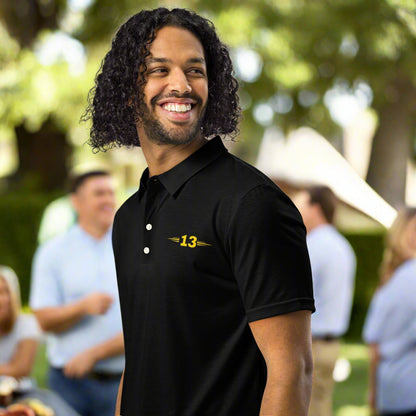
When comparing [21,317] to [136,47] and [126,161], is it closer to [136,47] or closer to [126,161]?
[136,47]

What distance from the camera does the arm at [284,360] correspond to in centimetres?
170

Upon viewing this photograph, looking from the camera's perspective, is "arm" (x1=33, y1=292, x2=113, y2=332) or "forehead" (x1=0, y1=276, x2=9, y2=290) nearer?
"arm" (x1=33, y1=292, x2=113, y2=332)

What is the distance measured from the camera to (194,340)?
1.80 meters

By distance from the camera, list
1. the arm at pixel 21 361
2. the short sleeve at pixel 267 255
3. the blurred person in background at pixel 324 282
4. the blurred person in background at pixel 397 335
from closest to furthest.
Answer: the short sleeve at pixel 267 255, the blurred person in background at pixel 397 335, the arm at pixel 21 361, the blurred person in background at pixel 324 282

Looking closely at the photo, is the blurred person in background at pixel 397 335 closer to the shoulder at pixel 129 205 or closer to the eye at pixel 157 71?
the shoulder at pixel 129 205

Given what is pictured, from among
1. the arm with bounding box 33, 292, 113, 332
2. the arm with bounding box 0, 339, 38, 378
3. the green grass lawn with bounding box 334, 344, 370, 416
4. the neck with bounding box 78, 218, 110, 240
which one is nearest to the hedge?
the green grass lawn with bounding box 334, 344, 370, 416

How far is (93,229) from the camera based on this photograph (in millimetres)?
4488

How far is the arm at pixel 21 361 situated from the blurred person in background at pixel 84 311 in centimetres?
74

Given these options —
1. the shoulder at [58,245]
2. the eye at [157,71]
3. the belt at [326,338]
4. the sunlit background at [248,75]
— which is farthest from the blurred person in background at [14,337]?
the sunlit background at [248,75]

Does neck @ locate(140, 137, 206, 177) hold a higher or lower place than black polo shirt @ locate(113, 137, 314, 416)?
higher

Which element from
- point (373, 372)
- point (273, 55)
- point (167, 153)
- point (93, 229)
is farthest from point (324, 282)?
point (273, 55)

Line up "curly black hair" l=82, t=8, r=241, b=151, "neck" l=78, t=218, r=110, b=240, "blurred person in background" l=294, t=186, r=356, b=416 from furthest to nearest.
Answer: "blurred person in background" l=294, t=186, r=356, b=416 → "neck" l=78, t=218, r=110, b=240 → "curly black hair" l=82, t=8, r=241, b=151

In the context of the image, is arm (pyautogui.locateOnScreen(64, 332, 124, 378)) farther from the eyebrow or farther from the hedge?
the hedge

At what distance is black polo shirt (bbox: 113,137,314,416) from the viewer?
1.70 meters
